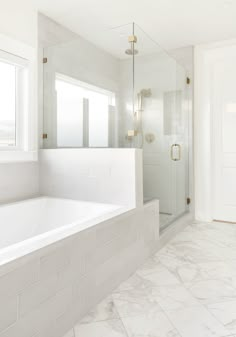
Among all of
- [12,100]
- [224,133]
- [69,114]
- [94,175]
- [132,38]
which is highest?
[132,38]

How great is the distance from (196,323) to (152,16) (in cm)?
279

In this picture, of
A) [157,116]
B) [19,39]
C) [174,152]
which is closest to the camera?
[19,39]

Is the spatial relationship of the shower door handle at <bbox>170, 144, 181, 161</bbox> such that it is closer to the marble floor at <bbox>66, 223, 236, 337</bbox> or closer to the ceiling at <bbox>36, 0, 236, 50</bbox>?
the marble floor at <bbox>66, 223, 236, 337</bbox>

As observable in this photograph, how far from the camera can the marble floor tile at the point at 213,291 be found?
68.7 inches

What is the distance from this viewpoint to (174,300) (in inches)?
68.3

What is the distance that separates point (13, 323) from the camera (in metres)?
1.10

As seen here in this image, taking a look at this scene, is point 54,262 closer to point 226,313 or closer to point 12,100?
point 226,313

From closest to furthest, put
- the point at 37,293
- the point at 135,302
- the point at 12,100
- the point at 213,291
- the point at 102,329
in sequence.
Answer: the point at 37,293 < the point at 102,329 < the point at 135,302 < the point at 213,291 < the point at 12,100

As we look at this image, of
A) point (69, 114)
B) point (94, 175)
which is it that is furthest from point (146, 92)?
point (94, 175)

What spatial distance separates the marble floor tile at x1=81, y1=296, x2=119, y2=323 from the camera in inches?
60.3

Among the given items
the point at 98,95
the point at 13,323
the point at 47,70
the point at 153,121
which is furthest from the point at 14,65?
the point at 13,323

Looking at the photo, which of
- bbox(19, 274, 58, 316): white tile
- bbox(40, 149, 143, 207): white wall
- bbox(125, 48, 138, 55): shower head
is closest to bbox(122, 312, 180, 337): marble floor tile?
bbox(19, 274, 58, 316): white tile

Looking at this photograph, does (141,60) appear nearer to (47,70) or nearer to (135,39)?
(135,39)

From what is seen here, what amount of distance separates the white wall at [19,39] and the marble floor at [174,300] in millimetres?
1288
